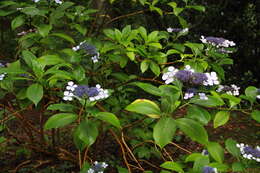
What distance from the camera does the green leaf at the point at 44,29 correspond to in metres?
1.88

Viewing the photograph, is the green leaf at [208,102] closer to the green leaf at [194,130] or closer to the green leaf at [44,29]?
the green leaf at [194,130]

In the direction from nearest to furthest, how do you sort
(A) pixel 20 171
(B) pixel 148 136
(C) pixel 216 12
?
(B) pixel 148 136 < (A) pixel 20 171 < (C) pixel 216 12

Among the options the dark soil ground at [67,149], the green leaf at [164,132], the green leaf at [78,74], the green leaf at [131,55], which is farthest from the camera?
the dark soil ground at [67,149]

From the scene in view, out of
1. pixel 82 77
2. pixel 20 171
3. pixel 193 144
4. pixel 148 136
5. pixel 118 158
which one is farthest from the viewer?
pixel 193 144

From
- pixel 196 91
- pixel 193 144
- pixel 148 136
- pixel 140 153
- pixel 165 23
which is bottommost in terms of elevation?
pixel 193 144

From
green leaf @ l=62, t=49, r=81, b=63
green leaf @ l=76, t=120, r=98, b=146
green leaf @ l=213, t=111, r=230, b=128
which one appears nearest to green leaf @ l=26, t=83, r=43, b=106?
green leaf @ l=76, t=120, r=98, b=146

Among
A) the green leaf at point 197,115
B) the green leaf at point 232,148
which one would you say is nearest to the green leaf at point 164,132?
the green leaf at point 197,115

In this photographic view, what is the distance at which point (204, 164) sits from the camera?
1405 mm

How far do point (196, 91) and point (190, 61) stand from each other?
2.09ft

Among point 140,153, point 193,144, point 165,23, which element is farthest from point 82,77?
point 165,23

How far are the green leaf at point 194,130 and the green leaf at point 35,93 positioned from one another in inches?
25.0

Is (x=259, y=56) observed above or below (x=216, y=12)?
below

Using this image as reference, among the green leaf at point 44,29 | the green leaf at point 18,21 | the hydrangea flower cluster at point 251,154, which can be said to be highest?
the green leaf at point 18,21

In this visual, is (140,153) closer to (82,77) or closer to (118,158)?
(118,158)
